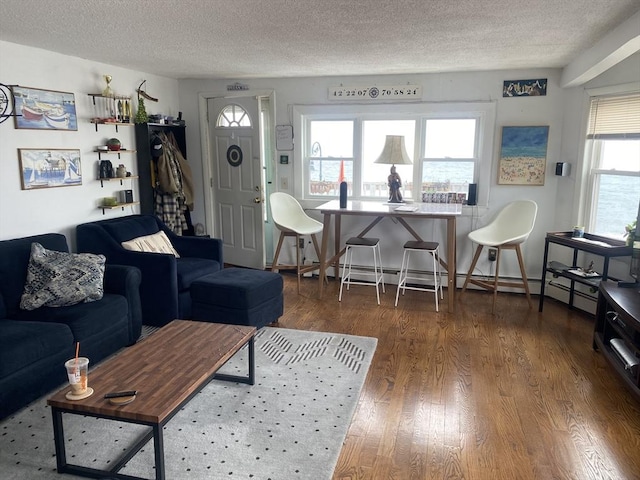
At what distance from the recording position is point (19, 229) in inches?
140

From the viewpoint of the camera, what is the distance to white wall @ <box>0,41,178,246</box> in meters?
3.43

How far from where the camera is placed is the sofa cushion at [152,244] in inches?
157

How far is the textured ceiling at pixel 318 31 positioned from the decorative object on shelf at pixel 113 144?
0.70m

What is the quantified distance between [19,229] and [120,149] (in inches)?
49.3

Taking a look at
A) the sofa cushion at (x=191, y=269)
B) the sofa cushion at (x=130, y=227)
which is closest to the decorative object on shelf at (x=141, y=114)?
the sofa cushion at (x=130, y=227)

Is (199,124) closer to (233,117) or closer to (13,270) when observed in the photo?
(233,117)

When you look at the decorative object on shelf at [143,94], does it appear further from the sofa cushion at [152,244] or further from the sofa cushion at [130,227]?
the sofa cushion at [152,244]

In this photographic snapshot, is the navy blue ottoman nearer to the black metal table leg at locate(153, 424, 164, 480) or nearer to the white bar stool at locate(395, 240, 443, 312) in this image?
the white bar stool at locate(395, 240, 443, 312)

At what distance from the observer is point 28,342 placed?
257 cm

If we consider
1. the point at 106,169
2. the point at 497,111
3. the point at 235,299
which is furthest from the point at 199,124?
the point at 497,111

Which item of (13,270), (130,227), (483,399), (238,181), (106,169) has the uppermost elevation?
(106,169)

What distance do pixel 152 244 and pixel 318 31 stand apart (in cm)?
232

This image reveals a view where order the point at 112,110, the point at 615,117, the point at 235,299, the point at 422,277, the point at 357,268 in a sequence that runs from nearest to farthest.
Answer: the point at 235,299
the point at 615,117
the point at 112,110
the point at 422,277
the point at 357,268

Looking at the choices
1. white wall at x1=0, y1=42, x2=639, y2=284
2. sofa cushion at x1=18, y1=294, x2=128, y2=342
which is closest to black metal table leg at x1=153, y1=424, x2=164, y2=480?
sofa cushion at x1=18, y1=294, x2=128, y2=342
